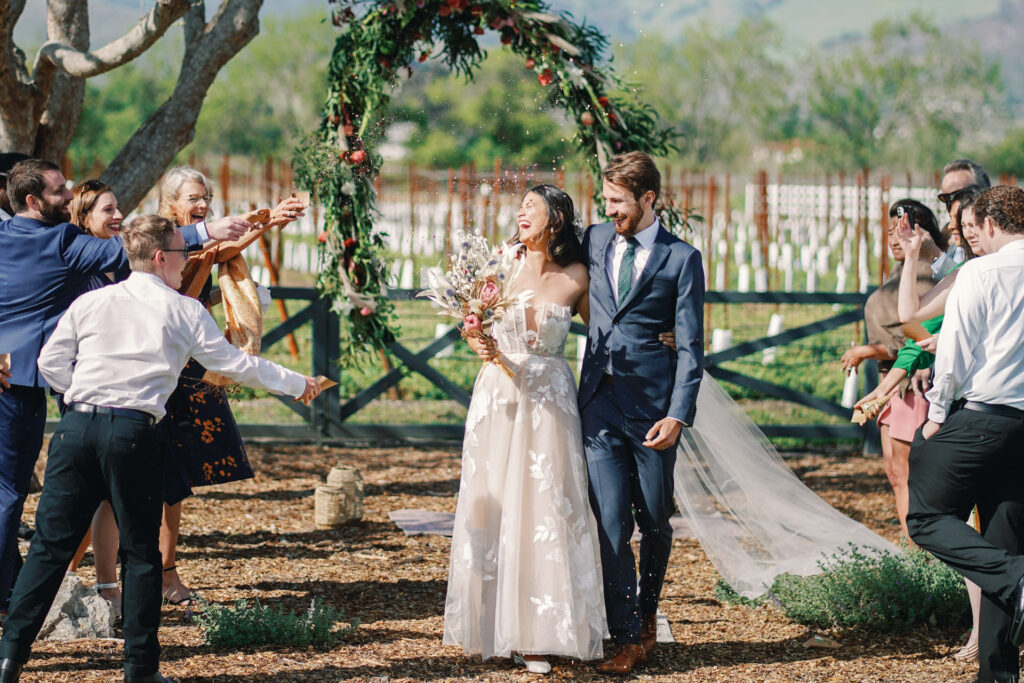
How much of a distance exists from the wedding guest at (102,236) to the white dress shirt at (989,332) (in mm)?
3286

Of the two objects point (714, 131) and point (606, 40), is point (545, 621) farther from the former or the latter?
point (714, 131)

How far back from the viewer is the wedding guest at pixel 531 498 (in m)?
4.35

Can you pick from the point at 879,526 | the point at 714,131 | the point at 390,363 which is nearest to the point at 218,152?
the point at 714,131

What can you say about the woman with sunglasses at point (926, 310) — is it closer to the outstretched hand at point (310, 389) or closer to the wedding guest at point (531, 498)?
the wedding guest at point (531, 498)

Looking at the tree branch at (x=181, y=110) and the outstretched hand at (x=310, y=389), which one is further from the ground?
the tree branch at (x=181, y=110)

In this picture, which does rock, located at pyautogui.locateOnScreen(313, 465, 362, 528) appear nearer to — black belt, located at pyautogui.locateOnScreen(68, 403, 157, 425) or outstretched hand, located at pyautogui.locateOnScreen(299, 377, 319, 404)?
outstretched hand, located at pyautogui.locateOnScreen(299, 377, 319, 404)

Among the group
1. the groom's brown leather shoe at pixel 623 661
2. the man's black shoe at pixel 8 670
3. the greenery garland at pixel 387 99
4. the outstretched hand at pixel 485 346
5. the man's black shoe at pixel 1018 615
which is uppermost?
the greenery garland at pixel 387 99

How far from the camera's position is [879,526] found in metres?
7.09

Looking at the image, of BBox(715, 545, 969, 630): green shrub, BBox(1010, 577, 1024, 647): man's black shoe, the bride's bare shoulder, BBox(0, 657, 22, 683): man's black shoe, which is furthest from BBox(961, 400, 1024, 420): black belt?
BBox(0, 657, 22, 683): man's black shoe

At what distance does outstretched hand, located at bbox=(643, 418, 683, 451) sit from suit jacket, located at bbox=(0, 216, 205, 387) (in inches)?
77.2

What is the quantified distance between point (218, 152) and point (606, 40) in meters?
65.3

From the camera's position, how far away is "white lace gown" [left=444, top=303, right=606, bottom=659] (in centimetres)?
435

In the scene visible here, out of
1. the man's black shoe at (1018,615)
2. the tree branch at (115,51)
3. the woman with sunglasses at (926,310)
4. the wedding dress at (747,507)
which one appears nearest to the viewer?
the man's black shoe at (1018,615)

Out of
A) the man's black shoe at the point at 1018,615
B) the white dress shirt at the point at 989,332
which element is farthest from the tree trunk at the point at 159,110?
the man's black shoe at the point at 1018,615
